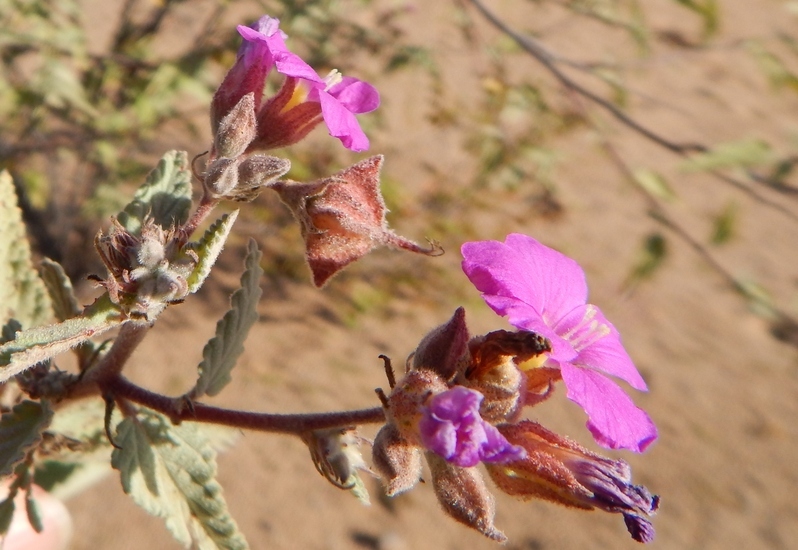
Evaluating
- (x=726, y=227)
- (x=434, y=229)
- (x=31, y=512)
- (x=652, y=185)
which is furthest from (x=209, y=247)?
(x=434, y=229)

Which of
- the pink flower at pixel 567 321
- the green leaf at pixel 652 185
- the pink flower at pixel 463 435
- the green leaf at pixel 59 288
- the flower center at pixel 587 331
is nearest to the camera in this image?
the pink flower at pixel 463 435

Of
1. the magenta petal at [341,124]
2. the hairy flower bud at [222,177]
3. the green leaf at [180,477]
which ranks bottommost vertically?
the green leaf at [180,477]

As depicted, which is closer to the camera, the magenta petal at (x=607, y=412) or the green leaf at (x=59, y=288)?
the magenta petal at (x=607, y=412)

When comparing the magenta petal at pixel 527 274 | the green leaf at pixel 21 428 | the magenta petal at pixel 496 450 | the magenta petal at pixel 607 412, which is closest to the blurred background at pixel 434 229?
the magenta petal at pixel 527 274

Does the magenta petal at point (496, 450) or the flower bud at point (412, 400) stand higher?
the magenta petal at point (496, 450)

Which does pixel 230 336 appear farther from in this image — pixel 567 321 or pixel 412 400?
pixel 567 321

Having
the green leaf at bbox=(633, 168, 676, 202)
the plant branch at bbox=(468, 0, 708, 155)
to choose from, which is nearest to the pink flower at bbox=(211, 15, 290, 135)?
the plant branch at bbox=(468, 0, 708, 155)

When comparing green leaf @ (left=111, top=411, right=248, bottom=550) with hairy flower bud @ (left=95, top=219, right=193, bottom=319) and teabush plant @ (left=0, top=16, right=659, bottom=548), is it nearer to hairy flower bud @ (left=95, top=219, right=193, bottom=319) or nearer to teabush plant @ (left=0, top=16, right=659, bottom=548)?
teabush plant @ (left=0, top=16, right=659, bottom=548)

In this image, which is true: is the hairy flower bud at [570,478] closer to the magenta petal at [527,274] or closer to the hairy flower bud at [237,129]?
the magenta petal at [527,274]
